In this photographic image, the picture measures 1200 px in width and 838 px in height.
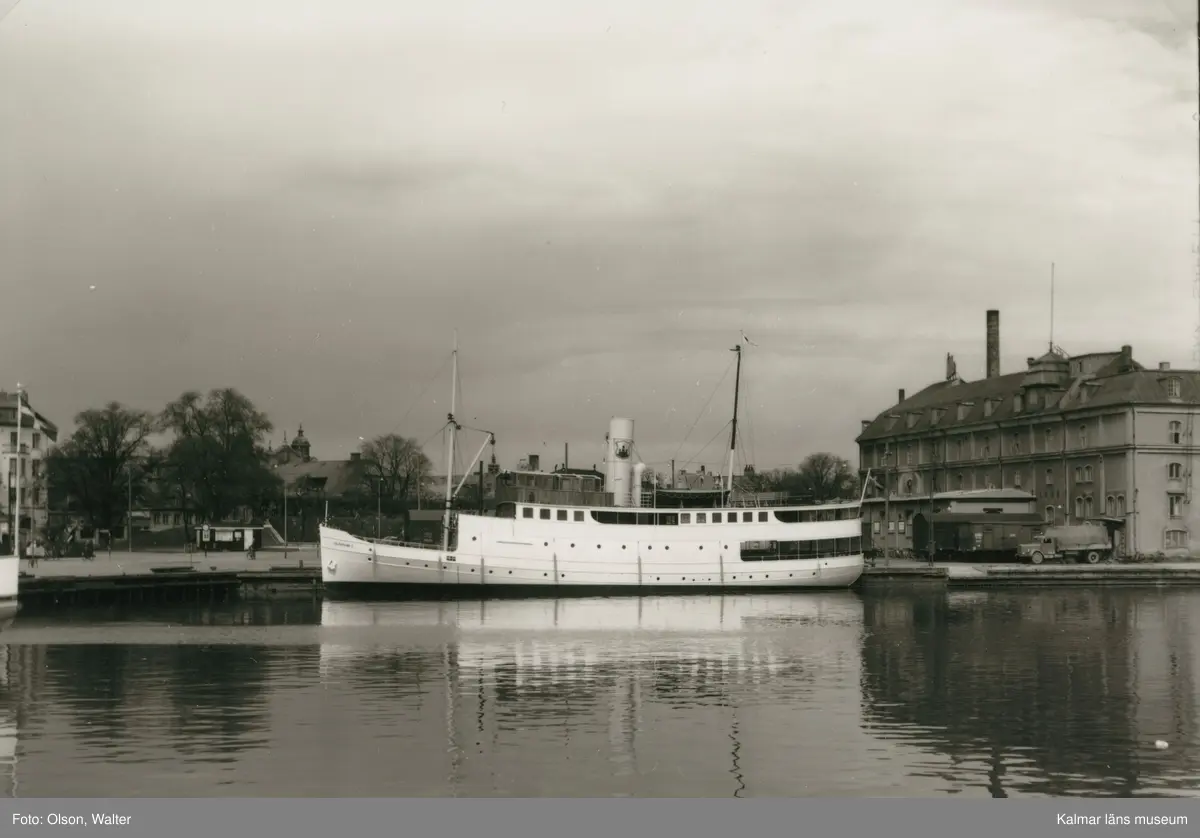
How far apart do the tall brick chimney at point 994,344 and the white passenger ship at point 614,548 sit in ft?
103

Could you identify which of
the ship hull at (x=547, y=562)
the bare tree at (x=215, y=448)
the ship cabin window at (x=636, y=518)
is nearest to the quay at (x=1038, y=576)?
the ship hull at (x=547, y=562)

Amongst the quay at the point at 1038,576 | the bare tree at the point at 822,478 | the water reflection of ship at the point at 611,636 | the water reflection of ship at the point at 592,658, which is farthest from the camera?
the bare tree at the point at 822,478

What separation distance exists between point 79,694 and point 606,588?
3266 centimetres

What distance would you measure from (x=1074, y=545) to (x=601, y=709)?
50.7 meters

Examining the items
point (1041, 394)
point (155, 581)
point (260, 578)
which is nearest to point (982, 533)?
point (1041, 394)

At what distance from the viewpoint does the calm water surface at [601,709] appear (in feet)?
54.5

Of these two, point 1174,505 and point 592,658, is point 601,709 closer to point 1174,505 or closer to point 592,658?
point 592,658

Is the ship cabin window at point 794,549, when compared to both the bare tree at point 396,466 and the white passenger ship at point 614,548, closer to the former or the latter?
the white passenger ship at point 614,548

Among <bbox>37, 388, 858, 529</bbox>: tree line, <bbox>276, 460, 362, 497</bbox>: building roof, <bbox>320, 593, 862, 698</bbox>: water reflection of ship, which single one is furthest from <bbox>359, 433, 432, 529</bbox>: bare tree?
<bbox>320, 593, 862, 698</bbox>: water reflection of ship

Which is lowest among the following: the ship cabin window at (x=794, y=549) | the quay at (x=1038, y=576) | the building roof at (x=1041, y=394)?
the quay at (x=1038, y=576)

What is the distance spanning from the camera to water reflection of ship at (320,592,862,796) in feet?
69.1

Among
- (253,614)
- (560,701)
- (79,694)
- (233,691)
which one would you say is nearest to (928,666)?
(560,701)

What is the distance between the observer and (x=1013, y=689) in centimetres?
2434

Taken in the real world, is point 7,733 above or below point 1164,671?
below
